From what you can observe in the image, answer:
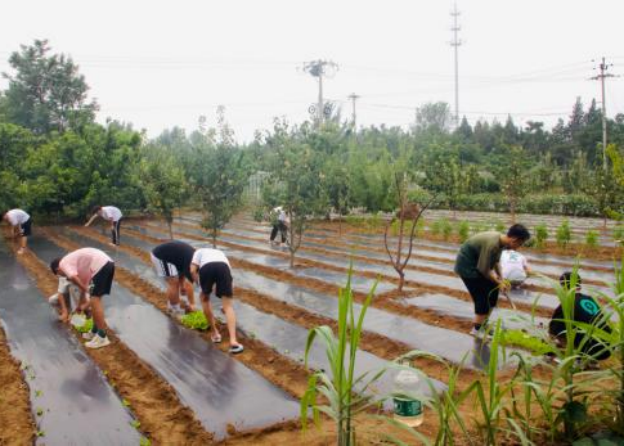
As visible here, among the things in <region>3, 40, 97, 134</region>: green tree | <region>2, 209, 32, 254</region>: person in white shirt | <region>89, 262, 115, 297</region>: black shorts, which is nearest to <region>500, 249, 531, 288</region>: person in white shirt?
<region>89, 262, 115, 297</region>: black shorts

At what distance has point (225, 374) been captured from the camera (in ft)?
17.2

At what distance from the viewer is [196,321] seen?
21.8ft

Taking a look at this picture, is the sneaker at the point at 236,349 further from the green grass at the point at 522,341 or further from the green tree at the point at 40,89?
the green tree at the point at 40,89

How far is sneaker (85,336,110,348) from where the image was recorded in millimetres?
6121

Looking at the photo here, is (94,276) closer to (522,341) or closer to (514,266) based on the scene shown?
(522,341)

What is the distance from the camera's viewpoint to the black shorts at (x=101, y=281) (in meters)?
6.09

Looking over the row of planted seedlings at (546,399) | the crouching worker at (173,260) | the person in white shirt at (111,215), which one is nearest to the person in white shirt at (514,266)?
the crouching worker at (173,260)

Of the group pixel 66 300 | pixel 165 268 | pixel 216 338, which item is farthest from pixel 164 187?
pixel 216 338

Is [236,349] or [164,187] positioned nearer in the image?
[236,349]

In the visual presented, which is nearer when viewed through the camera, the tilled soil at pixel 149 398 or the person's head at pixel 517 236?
the tilled soil at pixel 149 398

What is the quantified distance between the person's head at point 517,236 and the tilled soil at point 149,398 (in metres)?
3.48

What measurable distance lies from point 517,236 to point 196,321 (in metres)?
3.94

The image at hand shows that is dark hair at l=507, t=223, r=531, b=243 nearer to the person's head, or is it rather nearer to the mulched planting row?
the person's head

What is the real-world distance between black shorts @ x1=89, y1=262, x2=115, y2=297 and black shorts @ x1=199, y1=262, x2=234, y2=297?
1.18 metres
